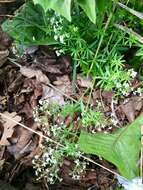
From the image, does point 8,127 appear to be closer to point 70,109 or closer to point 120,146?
point 70,109

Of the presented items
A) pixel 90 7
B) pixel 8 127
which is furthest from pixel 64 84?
pixel 90 7

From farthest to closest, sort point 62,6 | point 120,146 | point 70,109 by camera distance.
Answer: point 70,109, point 120,146, point 62,6

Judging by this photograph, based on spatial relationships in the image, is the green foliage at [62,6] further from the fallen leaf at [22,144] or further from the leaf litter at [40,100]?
the fallen leaf at [22,144]

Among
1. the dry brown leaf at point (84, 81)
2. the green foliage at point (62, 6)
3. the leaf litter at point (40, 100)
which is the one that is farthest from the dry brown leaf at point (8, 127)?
the green foliage at point (62, 6)

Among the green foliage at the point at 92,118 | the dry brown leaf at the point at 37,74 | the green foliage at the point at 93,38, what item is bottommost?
the green foliage at the point at 92,118

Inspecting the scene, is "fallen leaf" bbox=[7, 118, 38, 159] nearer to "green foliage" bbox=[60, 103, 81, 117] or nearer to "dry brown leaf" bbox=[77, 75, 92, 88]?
"green foliage" bbox=[60, 103, 81, 117]

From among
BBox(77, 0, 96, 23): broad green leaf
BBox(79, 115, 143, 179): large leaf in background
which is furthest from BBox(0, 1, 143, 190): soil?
BBox(77, 0, 96, 23): broad green leaf
